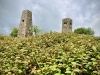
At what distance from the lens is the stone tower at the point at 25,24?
846 inches

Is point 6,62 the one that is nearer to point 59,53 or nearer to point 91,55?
point 59,53

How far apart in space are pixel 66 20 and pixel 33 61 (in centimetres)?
2045

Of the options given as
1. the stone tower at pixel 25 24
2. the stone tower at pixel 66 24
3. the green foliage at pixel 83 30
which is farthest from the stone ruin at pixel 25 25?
the green foliage at pixel 83 30

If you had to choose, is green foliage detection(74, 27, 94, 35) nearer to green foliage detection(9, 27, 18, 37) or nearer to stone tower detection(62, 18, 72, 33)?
green foliage detection(9, 27, 18, 37)

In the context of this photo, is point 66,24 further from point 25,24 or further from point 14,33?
point 14,33

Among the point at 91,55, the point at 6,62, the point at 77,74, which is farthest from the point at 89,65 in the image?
the point at 6,62

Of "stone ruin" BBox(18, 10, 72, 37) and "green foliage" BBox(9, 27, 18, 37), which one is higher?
"green foliage" BBox(9, 27, 18, 37)

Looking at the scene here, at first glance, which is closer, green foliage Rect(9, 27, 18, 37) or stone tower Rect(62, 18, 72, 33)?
stone tower Rect(62, 18, 72, 33)

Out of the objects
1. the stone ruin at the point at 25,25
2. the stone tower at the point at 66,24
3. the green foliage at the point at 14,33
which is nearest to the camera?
the stone ruin at the point at 25,25

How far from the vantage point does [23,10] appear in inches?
877

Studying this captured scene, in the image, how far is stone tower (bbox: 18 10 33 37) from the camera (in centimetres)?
2148

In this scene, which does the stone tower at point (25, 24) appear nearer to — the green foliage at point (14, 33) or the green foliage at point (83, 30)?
the green foliage at point (14, 33)

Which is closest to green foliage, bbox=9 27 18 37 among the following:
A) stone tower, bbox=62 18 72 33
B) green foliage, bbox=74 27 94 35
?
green foliage, bbox=74 27 94 35

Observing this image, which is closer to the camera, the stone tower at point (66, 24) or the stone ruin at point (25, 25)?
the stone ruin at point (25, 25)
